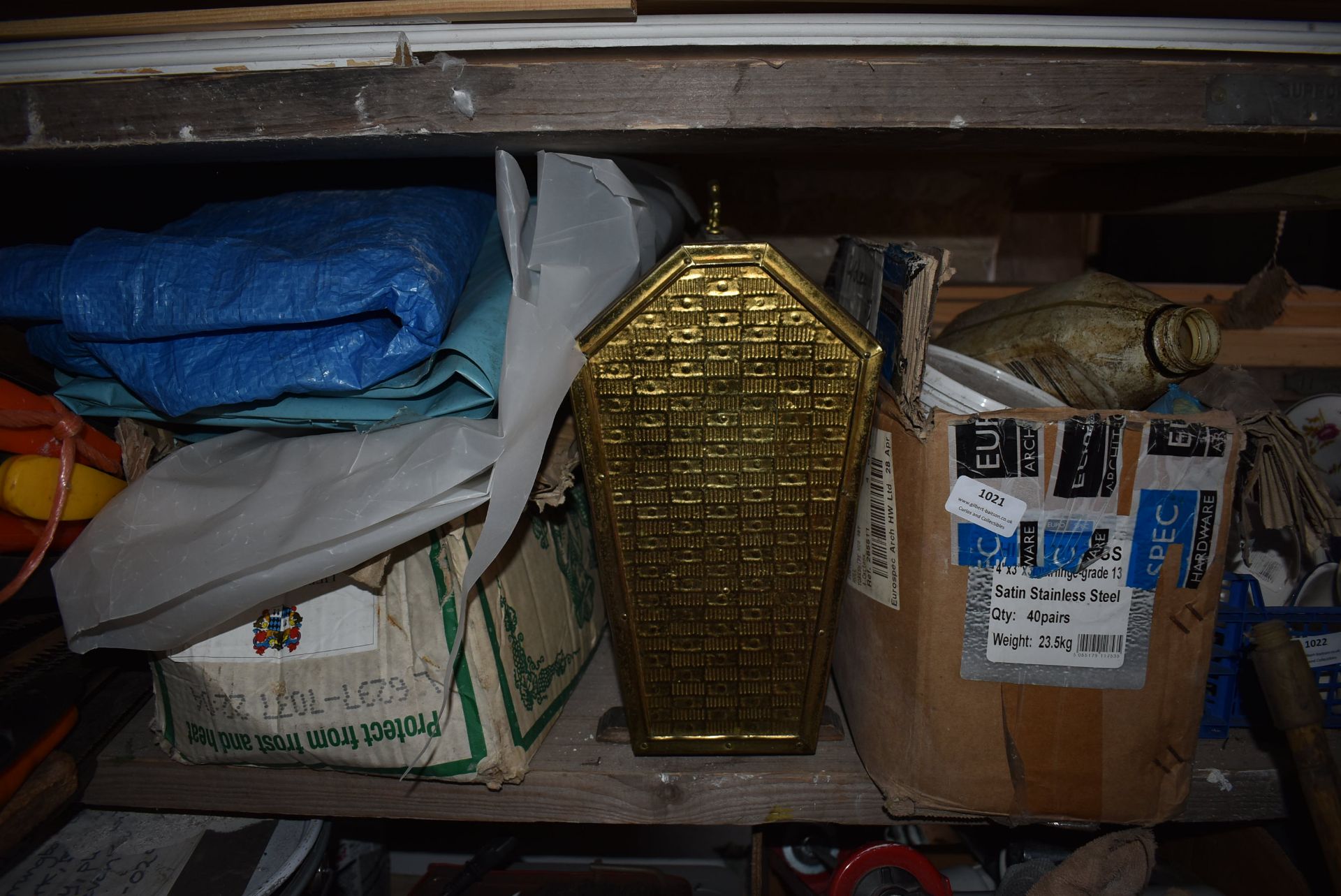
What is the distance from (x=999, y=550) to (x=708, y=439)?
0.77 ft

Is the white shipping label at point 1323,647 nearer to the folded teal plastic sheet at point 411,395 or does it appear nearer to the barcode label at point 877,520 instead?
the barcode label at point 877,520

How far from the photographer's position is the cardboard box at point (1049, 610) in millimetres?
519

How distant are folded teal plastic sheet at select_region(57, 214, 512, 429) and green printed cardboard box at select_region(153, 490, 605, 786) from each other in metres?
0.10

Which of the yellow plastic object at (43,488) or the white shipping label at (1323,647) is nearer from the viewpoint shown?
the yellow plastic object at (43,488)

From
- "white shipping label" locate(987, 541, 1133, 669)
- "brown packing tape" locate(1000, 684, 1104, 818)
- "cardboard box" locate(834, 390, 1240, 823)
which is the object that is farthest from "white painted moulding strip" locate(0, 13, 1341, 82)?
"brown packing tape" locate(1000, 684, 1104, 818)

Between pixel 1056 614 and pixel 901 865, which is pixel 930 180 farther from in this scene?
pixel 901 865

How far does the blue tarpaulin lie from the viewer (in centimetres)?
50

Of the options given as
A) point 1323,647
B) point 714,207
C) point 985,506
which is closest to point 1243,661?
point 1323,647

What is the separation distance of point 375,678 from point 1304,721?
75 cm

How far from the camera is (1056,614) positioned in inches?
21.4

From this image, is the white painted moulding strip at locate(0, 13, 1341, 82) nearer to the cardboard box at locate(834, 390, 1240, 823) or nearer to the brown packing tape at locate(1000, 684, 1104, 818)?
the cardboard box at locate(834, 390, 1240, 823)

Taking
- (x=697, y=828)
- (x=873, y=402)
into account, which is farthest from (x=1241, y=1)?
(x=697, y=828)

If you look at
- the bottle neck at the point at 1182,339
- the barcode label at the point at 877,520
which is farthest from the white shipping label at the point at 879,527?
the bottle neck at the point at 1182,339

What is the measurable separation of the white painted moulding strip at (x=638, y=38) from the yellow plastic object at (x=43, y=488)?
277mm
